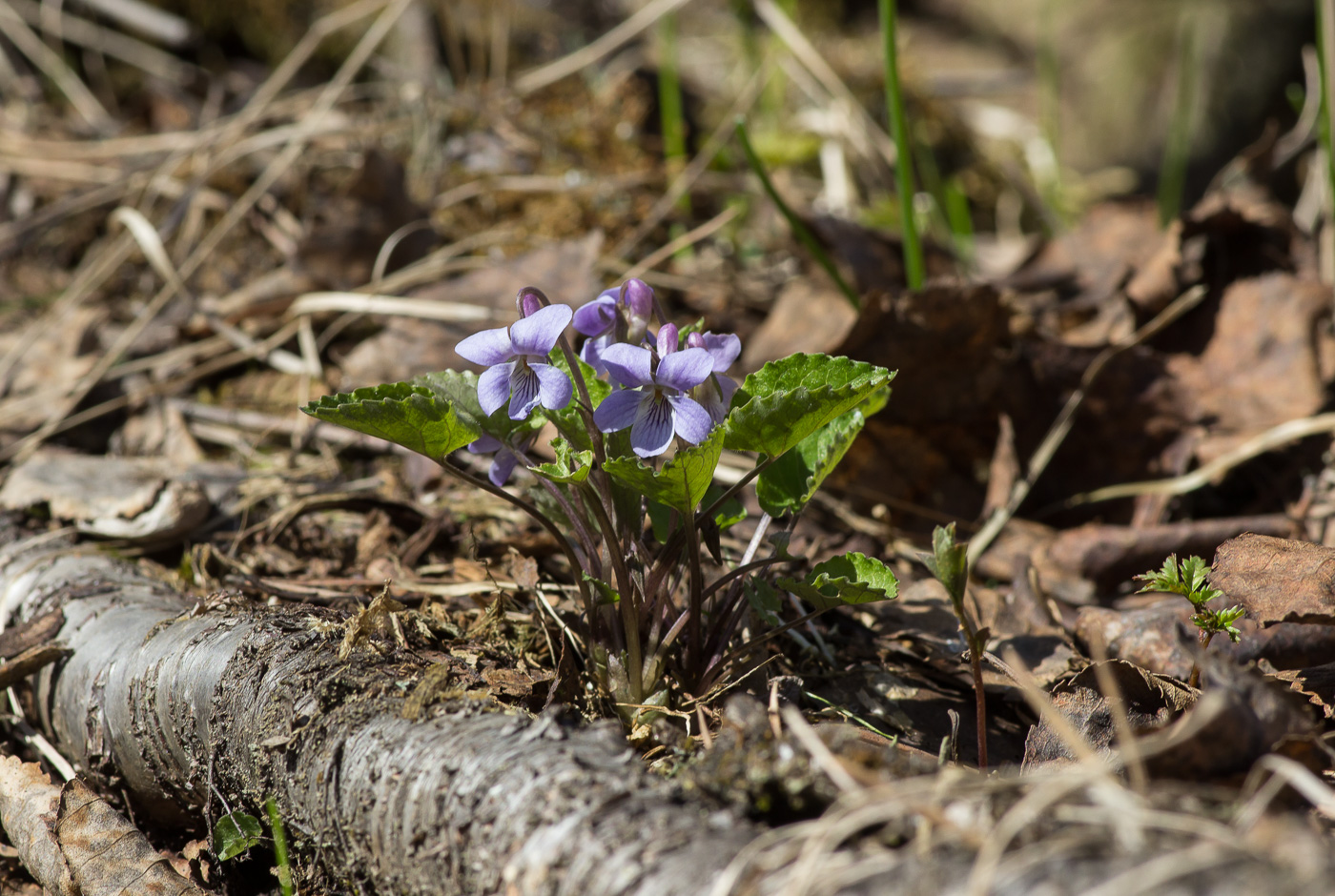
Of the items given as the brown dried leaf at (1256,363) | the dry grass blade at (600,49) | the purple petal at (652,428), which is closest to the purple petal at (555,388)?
the purple petal at (652,428)

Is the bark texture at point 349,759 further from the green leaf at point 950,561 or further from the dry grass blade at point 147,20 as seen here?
the dry grass blade at point 147,20

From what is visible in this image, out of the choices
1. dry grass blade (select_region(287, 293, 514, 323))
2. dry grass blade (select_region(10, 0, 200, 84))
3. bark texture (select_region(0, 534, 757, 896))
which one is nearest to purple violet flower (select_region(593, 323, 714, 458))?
bark texture (select_region(0, 534, 757, 896))

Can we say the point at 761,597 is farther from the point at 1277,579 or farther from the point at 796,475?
the point at 1277,579

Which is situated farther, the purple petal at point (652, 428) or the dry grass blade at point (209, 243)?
the dry grass blade at point (209, 243)

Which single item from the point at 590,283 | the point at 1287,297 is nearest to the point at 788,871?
the point at 590,283

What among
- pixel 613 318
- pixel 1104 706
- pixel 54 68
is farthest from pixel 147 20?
pixel 1104 706

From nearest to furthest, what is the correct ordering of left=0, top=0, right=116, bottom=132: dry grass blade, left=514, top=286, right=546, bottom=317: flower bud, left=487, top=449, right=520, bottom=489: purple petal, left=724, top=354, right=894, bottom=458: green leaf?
left=724, top=354, right=894, bottom=458: green leaf, left=514, top=286, right=546, bottom=317: flower bud, left=487, top=449, right=520, bottom=489: purple petal, left=0, top=0, right=116, bottom=132: dry grass blade

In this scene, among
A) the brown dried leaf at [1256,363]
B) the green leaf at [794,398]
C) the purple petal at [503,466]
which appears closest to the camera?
the green leaf at [794,398]

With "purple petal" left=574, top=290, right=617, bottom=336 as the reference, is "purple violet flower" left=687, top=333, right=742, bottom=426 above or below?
below

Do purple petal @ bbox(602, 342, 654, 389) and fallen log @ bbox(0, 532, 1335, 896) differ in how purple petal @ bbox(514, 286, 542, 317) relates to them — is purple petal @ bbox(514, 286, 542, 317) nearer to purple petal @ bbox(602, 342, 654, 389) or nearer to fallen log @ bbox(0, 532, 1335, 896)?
purple petal @ bbox(602, 342, 654, 389)
